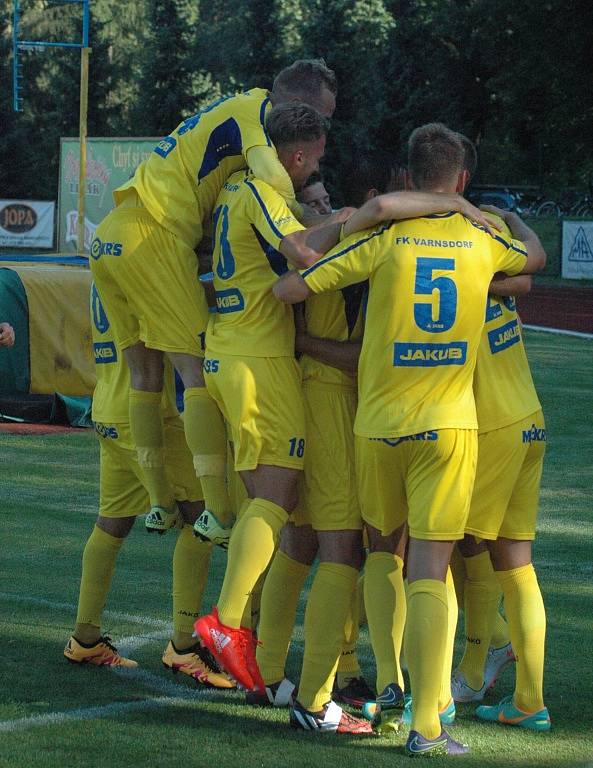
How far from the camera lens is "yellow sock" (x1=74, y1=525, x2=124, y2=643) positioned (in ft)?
18.0

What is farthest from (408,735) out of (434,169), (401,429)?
(434,169)

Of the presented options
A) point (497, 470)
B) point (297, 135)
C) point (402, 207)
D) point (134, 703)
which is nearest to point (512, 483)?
point (497, 470)

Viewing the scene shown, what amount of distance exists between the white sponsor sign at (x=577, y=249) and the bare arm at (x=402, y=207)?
106 feet

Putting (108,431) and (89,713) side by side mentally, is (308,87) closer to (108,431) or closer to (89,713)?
(108,431)

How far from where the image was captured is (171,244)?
534 cm

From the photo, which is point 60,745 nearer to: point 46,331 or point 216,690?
point 216,690

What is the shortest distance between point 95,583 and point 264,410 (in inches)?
50.9

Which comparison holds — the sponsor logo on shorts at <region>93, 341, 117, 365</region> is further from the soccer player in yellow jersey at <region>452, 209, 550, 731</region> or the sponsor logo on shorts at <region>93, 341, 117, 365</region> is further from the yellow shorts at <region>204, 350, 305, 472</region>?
the soccer player in yellow jersey at <region>452, 209, 550, 731</region>

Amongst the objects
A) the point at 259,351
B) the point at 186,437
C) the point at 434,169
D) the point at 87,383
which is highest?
the point at 434,169

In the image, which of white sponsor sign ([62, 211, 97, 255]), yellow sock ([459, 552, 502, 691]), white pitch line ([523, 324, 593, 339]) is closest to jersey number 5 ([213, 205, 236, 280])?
yellow sock ([459, 552, 502, 691])

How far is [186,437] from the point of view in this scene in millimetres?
5137

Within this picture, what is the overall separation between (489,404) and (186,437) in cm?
121

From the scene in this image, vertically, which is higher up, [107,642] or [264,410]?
[264,410]

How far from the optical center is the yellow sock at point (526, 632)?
4.69 metres
